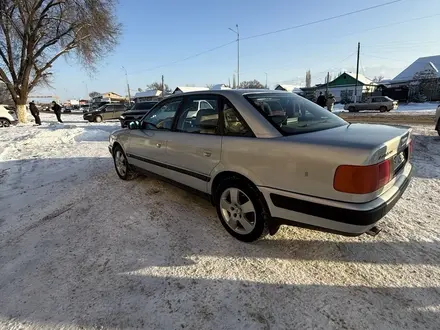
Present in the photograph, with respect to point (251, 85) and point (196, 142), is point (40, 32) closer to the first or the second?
point (196, 142)

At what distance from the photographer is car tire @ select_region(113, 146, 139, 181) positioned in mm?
5219

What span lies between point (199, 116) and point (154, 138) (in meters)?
1.05

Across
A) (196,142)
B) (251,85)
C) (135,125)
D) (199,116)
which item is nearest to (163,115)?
(135,125)

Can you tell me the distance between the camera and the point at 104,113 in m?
26.1

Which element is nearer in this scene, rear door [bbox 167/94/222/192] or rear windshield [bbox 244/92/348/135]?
rear windshield [bbox 244/92/348/135]

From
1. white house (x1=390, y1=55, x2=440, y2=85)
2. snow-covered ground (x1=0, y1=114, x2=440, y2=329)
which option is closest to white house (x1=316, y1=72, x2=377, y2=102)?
white house (x1=390, y1=55, x2=440, y2=85)

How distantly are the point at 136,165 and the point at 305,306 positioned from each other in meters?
3.58

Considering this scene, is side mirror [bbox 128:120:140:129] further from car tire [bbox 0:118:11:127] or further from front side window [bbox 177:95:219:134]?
car tire [bbox 0:118:11:127]

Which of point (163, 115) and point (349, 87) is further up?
point (349, 87)

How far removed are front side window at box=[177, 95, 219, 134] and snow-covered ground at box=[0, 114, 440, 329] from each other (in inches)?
46.6

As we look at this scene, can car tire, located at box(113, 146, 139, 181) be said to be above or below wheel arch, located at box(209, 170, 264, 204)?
below

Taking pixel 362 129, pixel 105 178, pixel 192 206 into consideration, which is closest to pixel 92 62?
pixel 105 178

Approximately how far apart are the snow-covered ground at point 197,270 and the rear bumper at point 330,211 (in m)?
0.50

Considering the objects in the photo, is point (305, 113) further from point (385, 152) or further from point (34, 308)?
point (34, 308)
